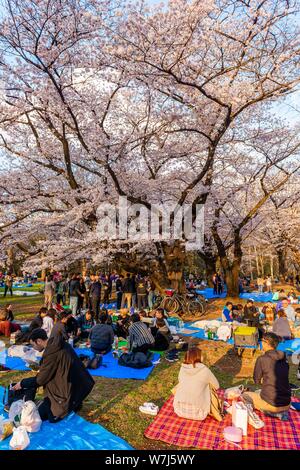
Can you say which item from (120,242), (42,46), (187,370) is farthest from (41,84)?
(187,370)

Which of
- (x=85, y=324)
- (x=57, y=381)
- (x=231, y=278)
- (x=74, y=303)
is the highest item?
(x=231, y=278)

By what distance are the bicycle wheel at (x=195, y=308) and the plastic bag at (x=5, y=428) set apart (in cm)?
983

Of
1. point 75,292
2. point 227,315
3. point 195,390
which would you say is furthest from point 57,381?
point 75,292

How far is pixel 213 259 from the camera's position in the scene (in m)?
24.4

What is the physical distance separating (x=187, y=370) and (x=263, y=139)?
1332 centimetres

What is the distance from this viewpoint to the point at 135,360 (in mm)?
7715

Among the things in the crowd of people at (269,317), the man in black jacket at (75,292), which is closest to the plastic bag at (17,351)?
the man in black jacket at (75,292)

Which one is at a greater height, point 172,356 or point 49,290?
point 49,290

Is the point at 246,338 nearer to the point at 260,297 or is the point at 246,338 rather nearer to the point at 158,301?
the point at 158,301

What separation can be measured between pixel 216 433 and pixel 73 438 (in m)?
1.91

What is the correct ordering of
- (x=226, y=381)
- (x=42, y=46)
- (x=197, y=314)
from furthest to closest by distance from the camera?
(x=197, y=314) → (x=42, y=46) → (x=226, y=381)

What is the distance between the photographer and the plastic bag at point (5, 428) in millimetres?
4645
